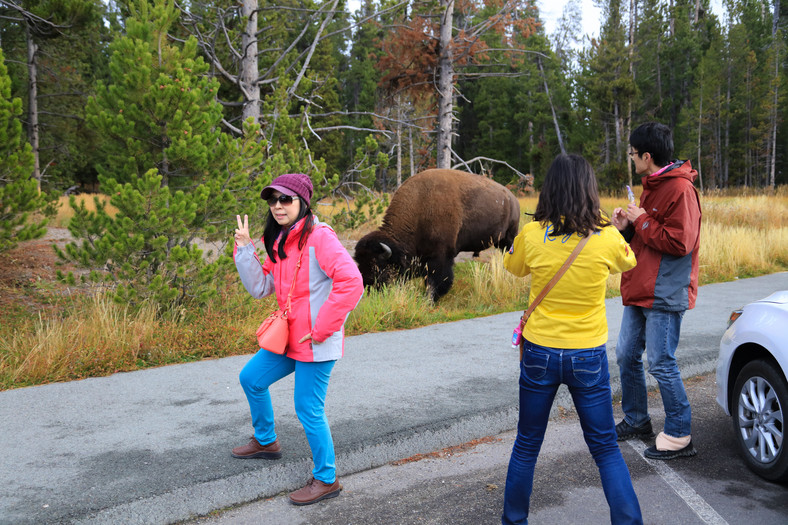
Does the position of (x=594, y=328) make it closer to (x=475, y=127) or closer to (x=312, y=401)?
(x=312, y=401)

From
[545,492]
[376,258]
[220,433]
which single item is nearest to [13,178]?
[376,258]

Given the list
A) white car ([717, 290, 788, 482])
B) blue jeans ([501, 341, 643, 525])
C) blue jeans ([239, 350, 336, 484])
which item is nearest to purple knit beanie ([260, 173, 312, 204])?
blue jeans ([239, 350, 336, 484])

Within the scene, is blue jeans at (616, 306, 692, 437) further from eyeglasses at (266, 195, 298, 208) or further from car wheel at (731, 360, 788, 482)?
eyeglasses at (266, 195, 298, 208)

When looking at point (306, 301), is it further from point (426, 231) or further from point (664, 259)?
point (426, 231)

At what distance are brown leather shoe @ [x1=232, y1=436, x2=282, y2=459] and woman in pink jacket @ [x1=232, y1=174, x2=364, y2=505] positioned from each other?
0.35 meters

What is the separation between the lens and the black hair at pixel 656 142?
13.3 feet

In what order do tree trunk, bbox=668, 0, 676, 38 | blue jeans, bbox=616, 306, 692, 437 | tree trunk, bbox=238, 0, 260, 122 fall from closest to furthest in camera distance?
blue jeans, bbox=616, 306, 692, 437, tree trunk, bbox=238, 0, 260, 122, tree trunk, bbox=668, 0, 676, 38

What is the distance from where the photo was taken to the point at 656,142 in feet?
13.3

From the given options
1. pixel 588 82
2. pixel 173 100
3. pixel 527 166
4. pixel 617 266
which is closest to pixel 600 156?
pixel 588 82

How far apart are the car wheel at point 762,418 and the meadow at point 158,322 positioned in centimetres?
480

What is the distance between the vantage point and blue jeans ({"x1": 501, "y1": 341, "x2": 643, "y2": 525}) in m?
2.96

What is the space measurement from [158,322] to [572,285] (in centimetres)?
524

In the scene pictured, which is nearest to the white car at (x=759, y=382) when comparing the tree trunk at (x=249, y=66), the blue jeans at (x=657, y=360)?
the blue jeans at (x=657, y=360)

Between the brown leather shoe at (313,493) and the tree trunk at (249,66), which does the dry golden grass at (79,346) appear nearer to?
the brown leather shoe at (313,493)
